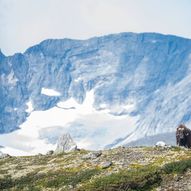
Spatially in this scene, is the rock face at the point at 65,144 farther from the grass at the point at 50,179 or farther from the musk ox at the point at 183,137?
the grass at the point at 50,179

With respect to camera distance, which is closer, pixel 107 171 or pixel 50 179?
pixel 107 171

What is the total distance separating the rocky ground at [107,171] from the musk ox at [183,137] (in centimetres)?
389

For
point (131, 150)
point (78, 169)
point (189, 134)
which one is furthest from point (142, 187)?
point (189, 134)

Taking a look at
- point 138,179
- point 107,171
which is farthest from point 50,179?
point 138,179

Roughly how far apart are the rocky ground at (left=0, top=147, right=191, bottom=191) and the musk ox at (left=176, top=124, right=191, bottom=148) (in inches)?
153

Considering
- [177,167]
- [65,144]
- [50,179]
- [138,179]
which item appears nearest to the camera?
[138,179]

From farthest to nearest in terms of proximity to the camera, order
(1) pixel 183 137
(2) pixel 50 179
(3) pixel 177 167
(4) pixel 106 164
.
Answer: (1) pixel 183 137, (4) pixel 106 164, (2) pixel 50 179, (3) pixel 177 167

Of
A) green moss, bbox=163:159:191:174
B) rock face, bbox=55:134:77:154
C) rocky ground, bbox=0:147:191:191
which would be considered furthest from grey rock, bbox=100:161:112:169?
rock face, bbox=55:134:77:154

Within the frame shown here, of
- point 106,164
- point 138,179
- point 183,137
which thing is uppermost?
point 138,179

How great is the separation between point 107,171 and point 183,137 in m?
13.4

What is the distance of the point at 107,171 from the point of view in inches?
1800

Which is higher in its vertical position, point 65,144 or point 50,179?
point 50,179

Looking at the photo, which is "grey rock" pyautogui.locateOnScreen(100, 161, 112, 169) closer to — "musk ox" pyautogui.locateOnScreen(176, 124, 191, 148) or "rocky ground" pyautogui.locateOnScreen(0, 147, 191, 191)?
"rocky ground" pyautogui.locateOnScreen(0, 147, 191, 191)

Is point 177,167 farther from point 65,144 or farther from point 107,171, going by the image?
point 65,144
